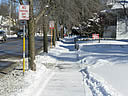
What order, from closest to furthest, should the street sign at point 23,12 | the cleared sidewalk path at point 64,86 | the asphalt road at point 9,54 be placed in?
the cleared sidewalk path at point 64,86 → the street sign at point 23,12 → the asphalt road at point 9,54

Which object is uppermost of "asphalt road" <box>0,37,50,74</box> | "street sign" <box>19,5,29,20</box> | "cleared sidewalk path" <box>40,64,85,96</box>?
"street sign" <box>19,5,29,20</box>

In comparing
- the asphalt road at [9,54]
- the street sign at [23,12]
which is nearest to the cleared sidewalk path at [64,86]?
the street sign at [23,12]

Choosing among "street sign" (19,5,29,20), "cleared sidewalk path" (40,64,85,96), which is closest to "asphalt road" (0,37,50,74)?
"street sign" (19,5,29,20)


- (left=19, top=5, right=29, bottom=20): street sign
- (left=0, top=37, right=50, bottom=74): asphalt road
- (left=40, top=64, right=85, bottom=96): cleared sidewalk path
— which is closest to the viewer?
(left=40, top=64, right=85, bottom=96): cleared sidewalk path

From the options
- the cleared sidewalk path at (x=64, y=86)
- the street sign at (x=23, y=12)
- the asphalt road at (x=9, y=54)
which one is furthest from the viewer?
the asphalt road at (x=9, y=54)

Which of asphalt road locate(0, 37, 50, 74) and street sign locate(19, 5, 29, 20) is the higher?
street sign locate(19, 5, 29, 20)

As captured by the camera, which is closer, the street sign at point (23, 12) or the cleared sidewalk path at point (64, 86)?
the cleared sidewalk path at point (64, 86)

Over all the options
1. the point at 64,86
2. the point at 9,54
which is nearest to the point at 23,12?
the point at 64,86

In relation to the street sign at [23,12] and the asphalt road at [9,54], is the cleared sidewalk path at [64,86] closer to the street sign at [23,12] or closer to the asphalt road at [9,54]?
the street sign at [23,12]

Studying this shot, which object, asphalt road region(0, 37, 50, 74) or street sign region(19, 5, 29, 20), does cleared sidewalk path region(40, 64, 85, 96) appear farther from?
asphalt road region(0, 37, 50, 74)

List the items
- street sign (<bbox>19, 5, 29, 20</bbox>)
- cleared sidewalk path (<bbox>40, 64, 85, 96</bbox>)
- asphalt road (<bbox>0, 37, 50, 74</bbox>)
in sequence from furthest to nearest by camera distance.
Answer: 1. asphalt road (<bbox>0, 37, 50, 74</bbox>)
2. street sign (<bbox>19, 5, 29, 20</bbox>)
3. cleared sidewalk path (<bbox>40, 64, 85, 96</bbox>)

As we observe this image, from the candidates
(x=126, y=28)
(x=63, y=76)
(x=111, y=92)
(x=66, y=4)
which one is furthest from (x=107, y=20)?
(x=111, y=92)

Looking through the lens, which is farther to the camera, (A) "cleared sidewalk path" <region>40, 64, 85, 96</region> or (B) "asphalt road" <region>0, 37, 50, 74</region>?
(B) "asphalt road" <region>0, 37, 50, 74</region>

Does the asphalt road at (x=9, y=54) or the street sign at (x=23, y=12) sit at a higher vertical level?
the street sign at (x=23, y=12)
